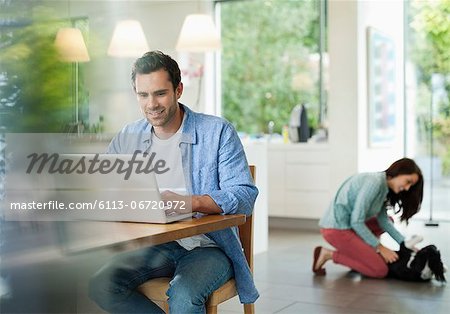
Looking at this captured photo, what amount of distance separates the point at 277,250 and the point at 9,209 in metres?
3.99

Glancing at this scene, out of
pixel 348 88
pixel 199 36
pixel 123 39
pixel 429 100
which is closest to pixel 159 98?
pixel 123 39

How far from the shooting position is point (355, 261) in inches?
148

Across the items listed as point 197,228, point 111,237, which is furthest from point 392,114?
point 111,237

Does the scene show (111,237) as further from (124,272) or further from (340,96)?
(340,96)

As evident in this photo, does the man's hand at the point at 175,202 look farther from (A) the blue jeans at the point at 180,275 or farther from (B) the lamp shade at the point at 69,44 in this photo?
(B) the lamp shade at the point at 69,44

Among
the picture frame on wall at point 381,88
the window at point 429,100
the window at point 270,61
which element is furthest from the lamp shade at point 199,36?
the window at point 429,100

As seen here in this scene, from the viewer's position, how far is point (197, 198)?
61.6 inches

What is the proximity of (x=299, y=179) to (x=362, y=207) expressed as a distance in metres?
2.09

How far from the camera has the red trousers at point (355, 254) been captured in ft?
12.1

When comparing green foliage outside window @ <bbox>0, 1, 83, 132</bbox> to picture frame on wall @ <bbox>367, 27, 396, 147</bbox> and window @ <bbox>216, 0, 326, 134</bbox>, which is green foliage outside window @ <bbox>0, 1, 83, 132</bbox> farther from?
window @ <bbox>216, 0, 326, 134</bbox>

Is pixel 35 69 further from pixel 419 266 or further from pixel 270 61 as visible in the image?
pixel 270 61

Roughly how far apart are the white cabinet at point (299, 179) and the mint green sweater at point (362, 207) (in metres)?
1.74

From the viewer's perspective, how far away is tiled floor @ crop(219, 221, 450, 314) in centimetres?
300

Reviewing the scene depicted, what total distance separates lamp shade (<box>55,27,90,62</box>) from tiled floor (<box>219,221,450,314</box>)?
238 centimetres
